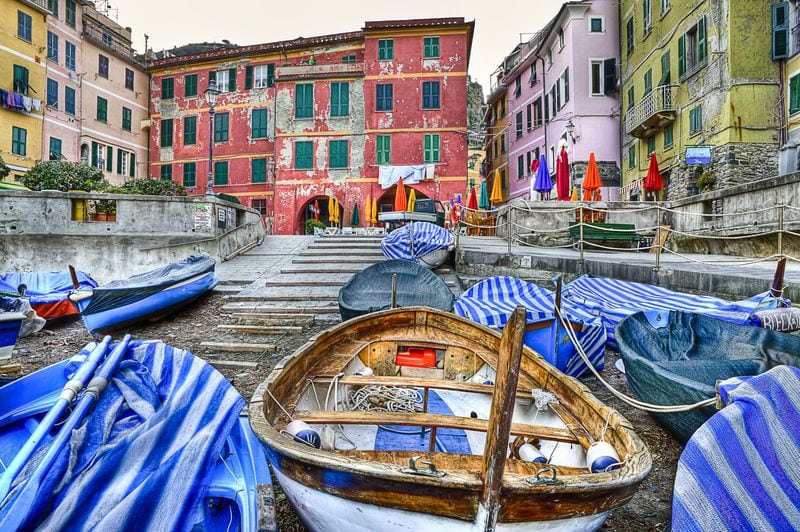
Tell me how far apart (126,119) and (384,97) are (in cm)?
1749

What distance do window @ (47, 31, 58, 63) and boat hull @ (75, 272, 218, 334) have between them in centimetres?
2566

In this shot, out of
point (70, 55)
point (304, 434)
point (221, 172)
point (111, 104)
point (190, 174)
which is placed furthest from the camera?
point (190, 174)

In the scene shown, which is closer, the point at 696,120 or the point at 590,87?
the point at 696,120

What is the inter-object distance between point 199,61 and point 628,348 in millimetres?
32066

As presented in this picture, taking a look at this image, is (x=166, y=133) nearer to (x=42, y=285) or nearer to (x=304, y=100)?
(x=304, y=100)

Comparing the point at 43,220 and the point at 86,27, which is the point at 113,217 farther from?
the point at 86,27

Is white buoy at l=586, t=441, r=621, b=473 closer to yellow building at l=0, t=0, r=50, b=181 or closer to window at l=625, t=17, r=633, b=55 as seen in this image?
window at l=625, t=17, r=633, b=55

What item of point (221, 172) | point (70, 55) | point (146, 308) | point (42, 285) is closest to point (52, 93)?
point (70, 55)

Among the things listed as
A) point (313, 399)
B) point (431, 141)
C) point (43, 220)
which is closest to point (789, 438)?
point (313, 399)

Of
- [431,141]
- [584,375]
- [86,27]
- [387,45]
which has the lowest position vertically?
[584,375]

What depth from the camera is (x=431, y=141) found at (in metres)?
Result: 25.6

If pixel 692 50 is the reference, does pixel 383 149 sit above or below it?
below

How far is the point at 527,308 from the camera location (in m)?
5.76

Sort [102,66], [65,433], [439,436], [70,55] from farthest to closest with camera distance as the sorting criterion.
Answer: [102,66]
[70,55]
[439,436]
[65,433]
